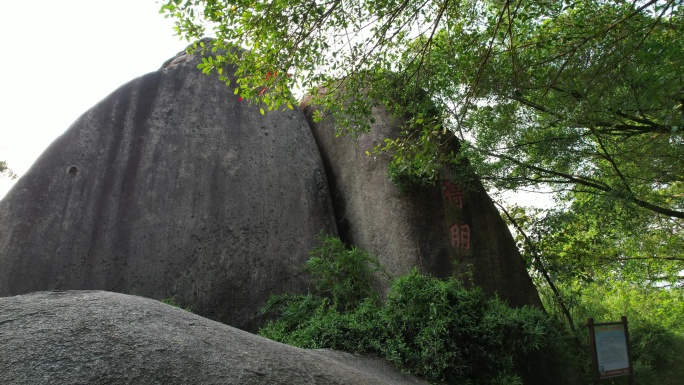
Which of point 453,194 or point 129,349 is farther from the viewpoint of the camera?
point 453,194

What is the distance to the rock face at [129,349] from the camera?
238cm

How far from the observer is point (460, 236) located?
261 inches

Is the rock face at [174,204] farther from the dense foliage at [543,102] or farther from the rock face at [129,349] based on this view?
the rock face at [129,349]

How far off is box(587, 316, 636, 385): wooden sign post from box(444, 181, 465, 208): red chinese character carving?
2.30 meters

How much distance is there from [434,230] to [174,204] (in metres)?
3.74

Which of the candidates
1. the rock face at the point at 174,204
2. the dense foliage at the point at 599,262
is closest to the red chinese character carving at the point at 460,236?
the dense foliage at the point at 599,262

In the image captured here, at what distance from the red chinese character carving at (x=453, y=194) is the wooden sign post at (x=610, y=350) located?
7.54 feet

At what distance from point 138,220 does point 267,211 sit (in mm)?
1834

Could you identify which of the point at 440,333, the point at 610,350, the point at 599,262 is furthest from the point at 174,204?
the point at 599,262

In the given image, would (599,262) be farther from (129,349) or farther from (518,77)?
(129,349)

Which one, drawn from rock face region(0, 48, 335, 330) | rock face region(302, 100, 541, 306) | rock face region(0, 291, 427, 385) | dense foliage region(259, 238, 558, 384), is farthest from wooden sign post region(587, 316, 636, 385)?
rock face region(0, 48, 335, 330)

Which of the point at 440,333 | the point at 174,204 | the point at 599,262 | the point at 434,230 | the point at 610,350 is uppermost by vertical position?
the point at 174,204

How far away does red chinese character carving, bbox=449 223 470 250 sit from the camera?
6.59 m

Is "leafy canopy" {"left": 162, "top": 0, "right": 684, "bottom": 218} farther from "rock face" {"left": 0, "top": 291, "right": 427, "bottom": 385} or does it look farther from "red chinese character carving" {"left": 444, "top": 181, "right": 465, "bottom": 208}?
"rock face" {"left": 0, "top": 291, "right": 427, "bottom": 385}
